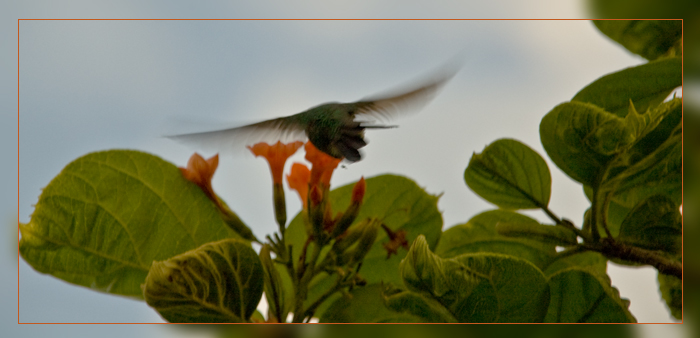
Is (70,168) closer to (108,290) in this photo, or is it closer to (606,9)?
(108,290)

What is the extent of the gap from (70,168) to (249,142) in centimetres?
35

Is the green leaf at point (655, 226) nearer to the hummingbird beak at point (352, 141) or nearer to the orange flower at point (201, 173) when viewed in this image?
the hummingbird beak at point (352, 141)

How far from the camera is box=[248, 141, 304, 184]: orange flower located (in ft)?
3.01

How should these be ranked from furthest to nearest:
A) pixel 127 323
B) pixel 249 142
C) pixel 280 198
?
pixel 249 142
pixel 280 198
pixel 127 323

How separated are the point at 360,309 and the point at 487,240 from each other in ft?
0.80

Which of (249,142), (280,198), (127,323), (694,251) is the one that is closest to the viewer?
(694,251)

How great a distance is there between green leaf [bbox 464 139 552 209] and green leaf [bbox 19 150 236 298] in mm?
428

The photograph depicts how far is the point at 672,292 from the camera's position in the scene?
0.78 meters

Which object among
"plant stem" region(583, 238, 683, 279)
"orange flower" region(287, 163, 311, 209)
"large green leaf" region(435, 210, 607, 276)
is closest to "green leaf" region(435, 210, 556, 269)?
"large green leaf" region(435, 210, 607, 276)

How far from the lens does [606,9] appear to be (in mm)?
830

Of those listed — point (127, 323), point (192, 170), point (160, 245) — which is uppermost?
point (192, 170)

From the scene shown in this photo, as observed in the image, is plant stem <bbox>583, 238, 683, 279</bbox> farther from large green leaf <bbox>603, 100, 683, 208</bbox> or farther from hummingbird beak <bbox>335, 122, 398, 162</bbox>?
hummingbird beak <bbox>335, 122, 398, 162</bbox>

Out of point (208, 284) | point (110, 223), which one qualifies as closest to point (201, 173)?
point (110, 223)

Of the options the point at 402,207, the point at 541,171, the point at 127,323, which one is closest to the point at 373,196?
the point at 402,207
